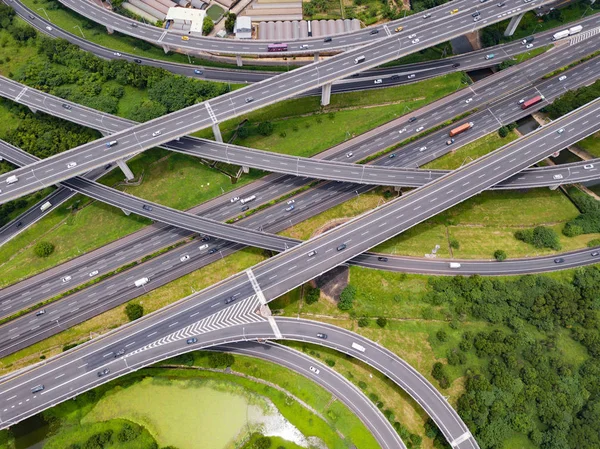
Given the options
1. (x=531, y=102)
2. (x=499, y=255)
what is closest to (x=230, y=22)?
(x=531, y=102)

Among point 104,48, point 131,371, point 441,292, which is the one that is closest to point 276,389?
point 131,371

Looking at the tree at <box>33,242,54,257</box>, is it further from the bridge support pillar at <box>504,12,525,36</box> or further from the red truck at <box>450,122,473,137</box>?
the bridge support pillar at <box>504,12,525,36</box>

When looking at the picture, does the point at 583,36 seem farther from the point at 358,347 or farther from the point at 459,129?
the point at 358,347

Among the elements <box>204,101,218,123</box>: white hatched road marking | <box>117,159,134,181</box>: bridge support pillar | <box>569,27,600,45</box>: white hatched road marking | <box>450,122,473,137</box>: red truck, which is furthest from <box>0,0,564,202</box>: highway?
<box>450,122,473,137</box>: red truck

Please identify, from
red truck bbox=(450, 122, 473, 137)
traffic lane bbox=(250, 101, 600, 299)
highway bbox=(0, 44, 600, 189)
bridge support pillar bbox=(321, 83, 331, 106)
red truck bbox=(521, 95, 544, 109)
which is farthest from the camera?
red truck bbox=(521, 95, 544, 109)

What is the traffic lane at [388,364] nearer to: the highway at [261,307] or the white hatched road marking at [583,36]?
the highway at [261,307]
